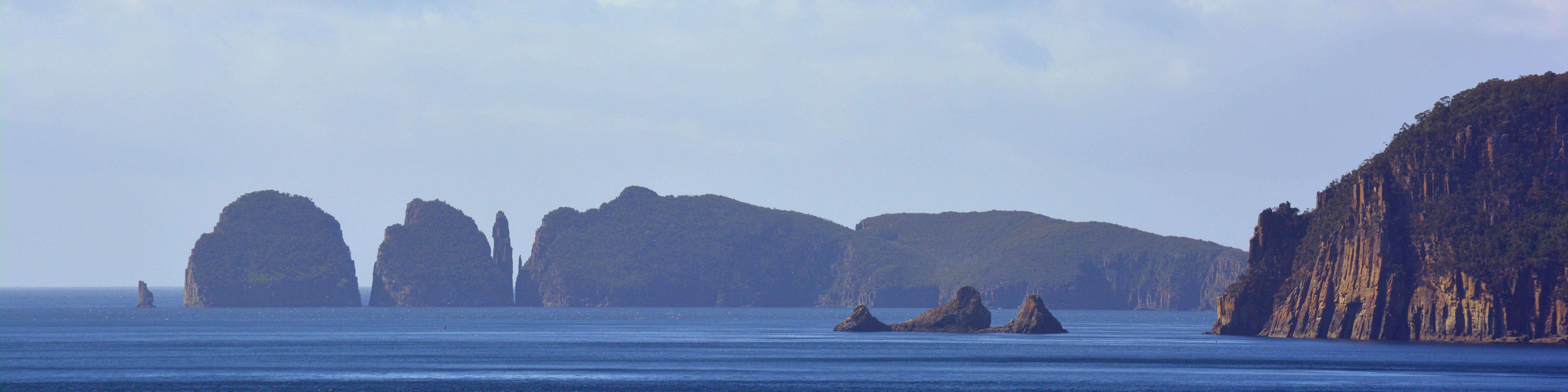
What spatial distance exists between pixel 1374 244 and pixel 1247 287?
2095 cm

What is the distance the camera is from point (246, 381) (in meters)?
86.2

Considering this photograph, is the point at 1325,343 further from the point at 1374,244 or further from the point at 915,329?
the point at 915,329

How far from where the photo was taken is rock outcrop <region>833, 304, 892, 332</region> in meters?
164

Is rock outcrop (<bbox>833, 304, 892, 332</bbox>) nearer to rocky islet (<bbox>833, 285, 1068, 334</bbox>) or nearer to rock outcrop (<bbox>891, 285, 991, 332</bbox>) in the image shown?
rocky islet (<bbox>833, 285, 1068, 334</bbox>)

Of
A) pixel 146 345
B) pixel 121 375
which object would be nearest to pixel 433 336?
pixel 146 345

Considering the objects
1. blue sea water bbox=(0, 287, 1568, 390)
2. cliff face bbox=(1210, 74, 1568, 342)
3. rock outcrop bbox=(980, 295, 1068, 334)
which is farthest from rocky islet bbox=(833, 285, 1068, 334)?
cliff face bbox=(1210, 74, 1568, 342)

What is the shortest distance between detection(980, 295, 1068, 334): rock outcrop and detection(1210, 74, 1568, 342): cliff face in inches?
985

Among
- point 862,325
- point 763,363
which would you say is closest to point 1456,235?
point 763,363

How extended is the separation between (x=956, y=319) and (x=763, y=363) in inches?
2152

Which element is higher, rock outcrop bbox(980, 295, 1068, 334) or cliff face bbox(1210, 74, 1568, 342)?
cliff face bbox(1210, 74, 1568, 342)

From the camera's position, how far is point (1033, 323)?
156625 mm

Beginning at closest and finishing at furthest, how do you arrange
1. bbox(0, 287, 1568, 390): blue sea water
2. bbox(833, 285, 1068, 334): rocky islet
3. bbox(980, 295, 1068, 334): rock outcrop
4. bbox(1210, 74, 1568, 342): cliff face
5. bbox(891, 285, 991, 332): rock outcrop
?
bbox(0, 287, 1568, 390): blue sea water → bbox(1210, 74, 1568, 342): cliff face → bbox(980, 295, 1068, 334): rock outcrop → bbox(833, 285, 1068, 334): rocky islet → bbox(891, 285, 991, 332): rock outcrop

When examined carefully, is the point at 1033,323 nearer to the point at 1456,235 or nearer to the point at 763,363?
the point at 1456,235

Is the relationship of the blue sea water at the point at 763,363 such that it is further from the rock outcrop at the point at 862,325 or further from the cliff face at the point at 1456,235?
the rock outcrop at the point at 862,325
